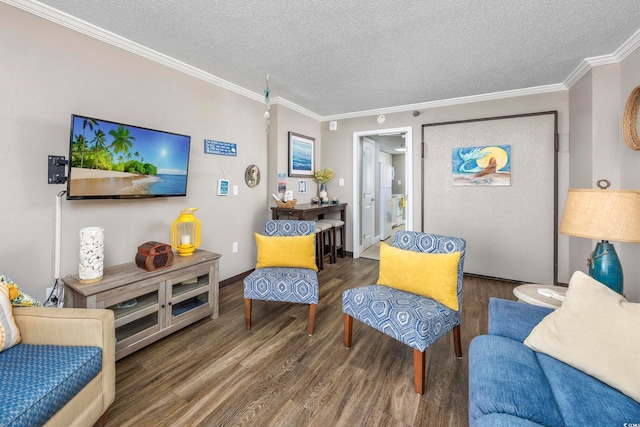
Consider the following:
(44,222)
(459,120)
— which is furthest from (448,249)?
(44,222)

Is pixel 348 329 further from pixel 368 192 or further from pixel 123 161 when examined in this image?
pixel 368 192

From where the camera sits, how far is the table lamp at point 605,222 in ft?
4.86

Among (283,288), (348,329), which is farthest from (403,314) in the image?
(283,288)

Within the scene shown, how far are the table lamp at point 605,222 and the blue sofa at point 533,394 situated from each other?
770 millimetres

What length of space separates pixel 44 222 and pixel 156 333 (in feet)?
3.66

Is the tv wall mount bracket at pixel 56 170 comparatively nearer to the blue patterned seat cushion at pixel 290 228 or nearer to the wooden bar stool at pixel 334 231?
the blue patterned seat cushion at pixel 290 228

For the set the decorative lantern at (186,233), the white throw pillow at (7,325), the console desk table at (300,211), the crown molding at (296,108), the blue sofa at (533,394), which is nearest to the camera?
the blue sofa at (533,394)

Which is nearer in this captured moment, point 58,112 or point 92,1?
point 92,1

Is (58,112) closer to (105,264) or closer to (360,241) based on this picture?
(105,264)

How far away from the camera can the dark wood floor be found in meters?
1.51

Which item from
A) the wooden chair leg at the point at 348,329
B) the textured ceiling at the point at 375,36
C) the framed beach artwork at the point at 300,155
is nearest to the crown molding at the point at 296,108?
the framed beach artwork at the point at 300,155

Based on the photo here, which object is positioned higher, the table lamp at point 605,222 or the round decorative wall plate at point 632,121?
the round decorative wall plate at point 632,121

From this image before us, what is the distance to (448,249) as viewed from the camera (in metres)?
2.01

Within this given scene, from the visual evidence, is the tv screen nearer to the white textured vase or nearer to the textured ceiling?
the white textured vase
